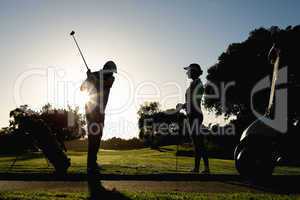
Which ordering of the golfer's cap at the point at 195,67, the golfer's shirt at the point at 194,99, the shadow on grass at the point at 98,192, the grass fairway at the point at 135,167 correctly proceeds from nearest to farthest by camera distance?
the shadow on grass at the point at 98,192 → the grass fairway at the point at 135,167 → the golfer's shirt at the point at 194,99 → the golfer's cap at the point at 195,67

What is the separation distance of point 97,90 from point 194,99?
313 cm

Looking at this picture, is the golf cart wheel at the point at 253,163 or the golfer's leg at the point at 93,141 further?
the golfer's leg at the point at 93,141

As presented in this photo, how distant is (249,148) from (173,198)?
4.50ft

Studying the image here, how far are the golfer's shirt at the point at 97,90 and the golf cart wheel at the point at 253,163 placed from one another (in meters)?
3.87

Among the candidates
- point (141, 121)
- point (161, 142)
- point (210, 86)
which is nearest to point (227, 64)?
point (210, 86)

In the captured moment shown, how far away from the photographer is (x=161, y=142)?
64375mm

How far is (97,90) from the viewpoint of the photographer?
9.98 m

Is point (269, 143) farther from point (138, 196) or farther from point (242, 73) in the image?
point (242, 73)

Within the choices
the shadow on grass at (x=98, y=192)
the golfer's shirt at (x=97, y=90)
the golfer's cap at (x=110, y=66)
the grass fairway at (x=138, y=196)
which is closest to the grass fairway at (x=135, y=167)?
the shadow on grass at (x=98, y=192)

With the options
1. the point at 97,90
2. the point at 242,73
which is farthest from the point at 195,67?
the point at 242,73

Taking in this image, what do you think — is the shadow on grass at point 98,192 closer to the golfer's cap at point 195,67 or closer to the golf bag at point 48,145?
the golf bag at point 48,145

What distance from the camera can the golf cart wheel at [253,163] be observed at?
675cm

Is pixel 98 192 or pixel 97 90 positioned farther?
pixel 97 90

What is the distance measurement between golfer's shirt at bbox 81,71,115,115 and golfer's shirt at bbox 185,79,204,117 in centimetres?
273
